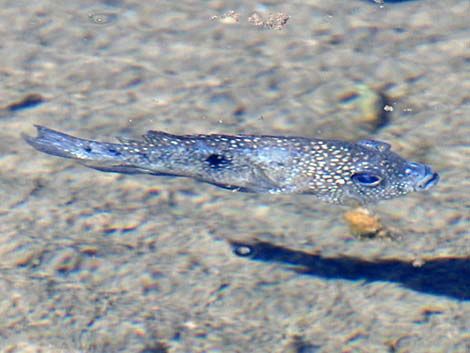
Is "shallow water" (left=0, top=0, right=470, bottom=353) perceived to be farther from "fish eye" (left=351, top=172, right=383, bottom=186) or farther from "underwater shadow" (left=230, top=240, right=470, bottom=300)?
"fish eye" (left=351, top=172, right=383, bottom=186)

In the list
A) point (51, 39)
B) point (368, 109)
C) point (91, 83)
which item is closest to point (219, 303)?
point (368, 109)

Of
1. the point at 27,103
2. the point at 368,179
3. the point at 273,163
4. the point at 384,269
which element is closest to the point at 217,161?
the point at 273,163

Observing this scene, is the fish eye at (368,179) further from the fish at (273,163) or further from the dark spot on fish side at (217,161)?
the dark spot on fish side at (217,161)

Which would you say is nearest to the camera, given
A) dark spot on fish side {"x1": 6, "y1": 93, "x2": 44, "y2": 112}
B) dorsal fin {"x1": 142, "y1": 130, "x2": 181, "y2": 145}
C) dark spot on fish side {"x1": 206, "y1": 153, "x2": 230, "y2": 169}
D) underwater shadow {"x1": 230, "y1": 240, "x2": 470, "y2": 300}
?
underwater shadow {"x1": 230, "y1": 240, "x2": 470, "y2": 300}

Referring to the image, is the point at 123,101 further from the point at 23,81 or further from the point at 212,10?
the point at 212,10

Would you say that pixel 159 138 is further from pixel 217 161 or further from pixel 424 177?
pixel 424 177

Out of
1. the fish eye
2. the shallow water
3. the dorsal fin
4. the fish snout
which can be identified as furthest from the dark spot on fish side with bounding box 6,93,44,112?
the fish snout

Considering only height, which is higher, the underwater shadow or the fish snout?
the fish snout
